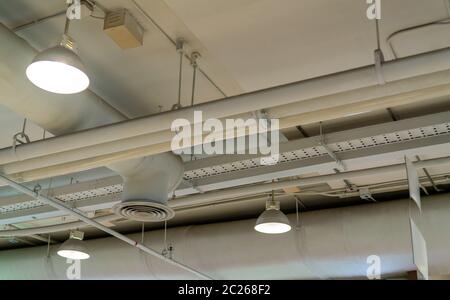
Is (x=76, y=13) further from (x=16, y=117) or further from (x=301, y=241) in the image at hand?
(x=301, y=241)

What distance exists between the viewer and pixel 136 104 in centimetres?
276

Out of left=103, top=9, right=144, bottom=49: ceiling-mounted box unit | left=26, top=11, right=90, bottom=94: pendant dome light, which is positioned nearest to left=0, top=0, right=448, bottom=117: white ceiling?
left=103, top=9, right=144, bottom=49: ceiling-mounted box unit

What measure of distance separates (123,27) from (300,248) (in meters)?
2.34

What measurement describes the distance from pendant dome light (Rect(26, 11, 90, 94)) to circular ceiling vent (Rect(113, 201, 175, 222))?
0.83m

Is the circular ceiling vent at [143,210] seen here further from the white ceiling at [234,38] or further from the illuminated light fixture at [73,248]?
the illuminated light fixture at [73,248]

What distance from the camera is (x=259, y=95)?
195 centimetres

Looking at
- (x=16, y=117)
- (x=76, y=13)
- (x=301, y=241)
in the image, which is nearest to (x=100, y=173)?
(x=16, y=117)

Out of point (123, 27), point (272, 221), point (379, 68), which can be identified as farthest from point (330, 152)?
point (123, 27)

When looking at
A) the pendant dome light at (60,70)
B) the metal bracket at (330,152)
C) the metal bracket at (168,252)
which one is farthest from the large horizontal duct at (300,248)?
the pendant dome light at (60,70)

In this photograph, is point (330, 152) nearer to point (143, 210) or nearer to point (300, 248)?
point (143, 210)

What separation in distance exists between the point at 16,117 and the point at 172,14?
1.30 m

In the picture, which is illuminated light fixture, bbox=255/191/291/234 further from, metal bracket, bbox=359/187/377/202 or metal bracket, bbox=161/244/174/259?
metal bracket, bbox=161/244/174/259

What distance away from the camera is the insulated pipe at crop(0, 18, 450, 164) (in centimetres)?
170

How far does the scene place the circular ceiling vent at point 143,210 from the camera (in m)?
2.49
